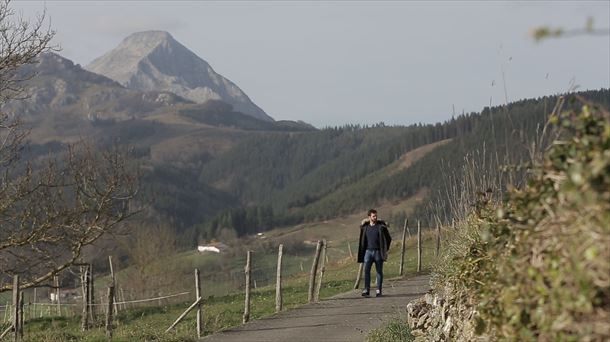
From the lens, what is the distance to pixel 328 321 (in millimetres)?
16672

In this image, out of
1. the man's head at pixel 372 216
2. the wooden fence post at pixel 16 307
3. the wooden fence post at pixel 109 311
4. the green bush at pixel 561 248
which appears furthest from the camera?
the wooden fence post at pixel 16 307

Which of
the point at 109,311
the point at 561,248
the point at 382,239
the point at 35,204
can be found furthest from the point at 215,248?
the point at 561,248

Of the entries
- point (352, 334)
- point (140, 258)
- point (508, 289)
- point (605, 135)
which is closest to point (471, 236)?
point (508, 289)

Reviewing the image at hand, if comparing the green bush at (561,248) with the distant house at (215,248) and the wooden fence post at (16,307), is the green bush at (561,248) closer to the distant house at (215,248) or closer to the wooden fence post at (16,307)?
the wooden fence post at (16,307)

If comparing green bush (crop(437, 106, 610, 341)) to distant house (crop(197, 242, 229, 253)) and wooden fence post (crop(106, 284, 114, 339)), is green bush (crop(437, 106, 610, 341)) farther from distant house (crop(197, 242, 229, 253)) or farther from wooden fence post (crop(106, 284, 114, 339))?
distant house (crop(197, 242, 229, 253))

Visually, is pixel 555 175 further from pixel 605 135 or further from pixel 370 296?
pixel 370 296

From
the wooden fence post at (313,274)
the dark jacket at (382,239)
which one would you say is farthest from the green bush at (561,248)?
the wooden fence post at (313,274)

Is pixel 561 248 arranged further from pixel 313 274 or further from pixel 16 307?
pixel 16 307

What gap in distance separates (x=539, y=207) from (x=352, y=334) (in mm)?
10855

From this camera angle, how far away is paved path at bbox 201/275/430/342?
14977mm

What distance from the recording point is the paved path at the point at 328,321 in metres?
15.0

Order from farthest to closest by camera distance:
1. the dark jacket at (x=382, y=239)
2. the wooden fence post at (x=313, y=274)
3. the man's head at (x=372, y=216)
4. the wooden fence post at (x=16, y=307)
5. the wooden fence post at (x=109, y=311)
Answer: the wooden fence post at (x=16, y=307)
the wooden fence post at (x=313, y=274)
the dark jacket at (x=382, y=239)
the man's head at (x=372, y=216)
the wooden fence post at (x=109, y=311)

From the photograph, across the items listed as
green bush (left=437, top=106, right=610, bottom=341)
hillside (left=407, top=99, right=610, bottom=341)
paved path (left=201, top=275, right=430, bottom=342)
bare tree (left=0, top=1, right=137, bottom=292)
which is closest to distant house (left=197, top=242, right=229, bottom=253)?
bare tree (left=0, top=1, right=137, bottom=292)

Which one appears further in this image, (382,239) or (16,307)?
(16,307)
